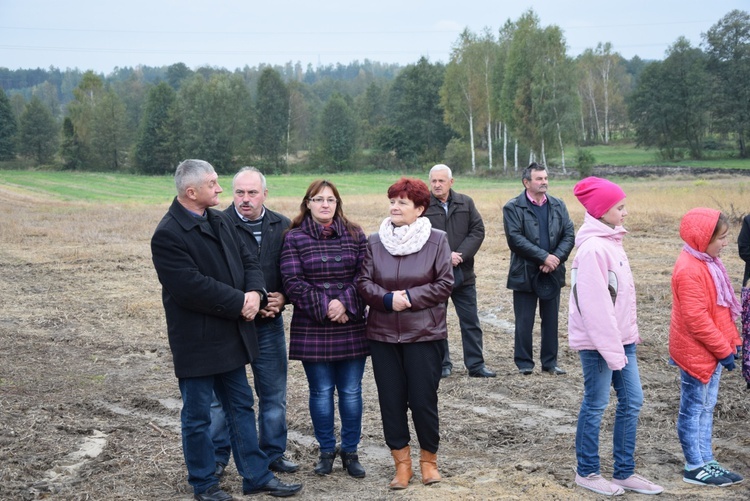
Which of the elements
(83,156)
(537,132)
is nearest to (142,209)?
(537,132)

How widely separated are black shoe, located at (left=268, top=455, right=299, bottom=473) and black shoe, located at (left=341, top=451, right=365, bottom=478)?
0.36 m

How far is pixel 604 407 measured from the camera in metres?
4.70

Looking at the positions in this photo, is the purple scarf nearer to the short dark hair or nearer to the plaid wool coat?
the short dark hair

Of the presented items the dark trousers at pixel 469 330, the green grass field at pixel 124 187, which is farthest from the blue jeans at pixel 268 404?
the green grass field at pixel 124 187

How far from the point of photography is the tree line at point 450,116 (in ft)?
169

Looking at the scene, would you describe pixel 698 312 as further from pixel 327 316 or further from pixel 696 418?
pixel 327 316

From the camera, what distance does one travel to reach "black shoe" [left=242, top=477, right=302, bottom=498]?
15.5ft

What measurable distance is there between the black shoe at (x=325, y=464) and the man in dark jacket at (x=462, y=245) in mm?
2822

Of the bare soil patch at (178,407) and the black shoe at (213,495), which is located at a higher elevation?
the black shoe at (213,495)

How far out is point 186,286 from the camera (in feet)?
14.5

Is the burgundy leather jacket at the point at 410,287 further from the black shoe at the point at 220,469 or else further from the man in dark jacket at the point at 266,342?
the black shoe at the point at 220,469

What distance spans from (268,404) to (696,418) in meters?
2.84

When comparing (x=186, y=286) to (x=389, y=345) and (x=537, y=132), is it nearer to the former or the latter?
(x=389, y=345)

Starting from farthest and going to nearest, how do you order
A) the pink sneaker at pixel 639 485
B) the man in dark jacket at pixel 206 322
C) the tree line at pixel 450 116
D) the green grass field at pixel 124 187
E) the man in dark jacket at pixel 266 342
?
the tree line at pixel 450 116
the green grass field at pixel 124 187
the man in dark jacket at pixel 266 342
the pink sneaker at pixel 639 485
the man in dark jacket at pixel 206 322
